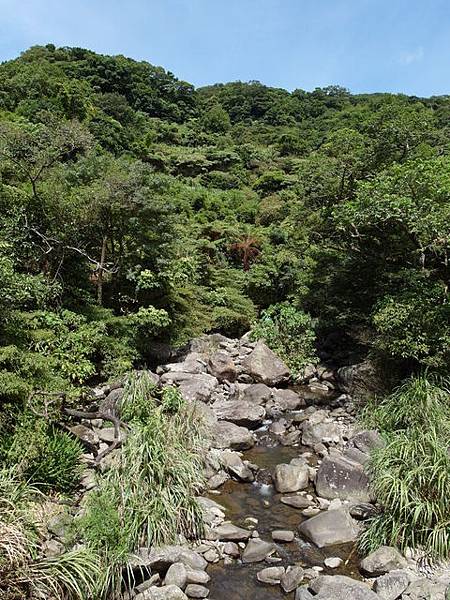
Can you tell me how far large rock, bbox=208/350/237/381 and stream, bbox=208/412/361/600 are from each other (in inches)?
126

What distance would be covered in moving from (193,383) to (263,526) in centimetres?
469

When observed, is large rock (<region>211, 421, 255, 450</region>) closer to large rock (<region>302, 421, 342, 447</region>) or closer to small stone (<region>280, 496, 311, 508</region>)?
large rock (<region>302, 421, 342, 447</region>)

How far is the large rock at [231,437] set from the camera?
8.55 metres

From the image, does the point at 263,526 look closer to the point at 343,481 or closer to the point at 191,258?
the point at 343,481

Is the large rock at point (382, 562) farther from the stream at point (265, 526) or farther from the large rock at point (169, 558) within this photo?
the large rock at point (169, 558)

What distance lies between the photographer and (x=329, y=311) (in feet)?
44.0

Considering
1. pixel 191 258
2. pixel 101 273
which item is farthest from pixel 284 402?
pixel 191 258

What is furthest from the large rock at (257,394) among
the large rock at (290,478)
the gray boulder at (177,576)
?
the gray boulder at (177,576)

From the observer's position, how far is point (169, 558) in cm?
514

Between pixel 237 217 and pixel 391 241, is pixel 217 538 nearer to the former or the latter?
pixel 391 241

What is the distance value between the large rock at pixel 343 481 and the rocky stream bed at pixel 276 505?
14 mm

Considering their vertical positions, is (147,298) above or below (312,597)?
above

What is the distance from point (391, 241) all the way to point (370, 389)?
12.8ft

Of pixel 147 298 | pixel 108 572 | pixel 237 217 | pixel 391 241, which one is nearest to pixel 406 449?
pixel 108 572
